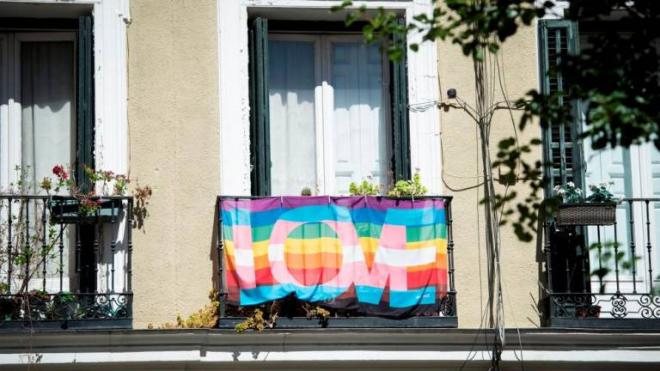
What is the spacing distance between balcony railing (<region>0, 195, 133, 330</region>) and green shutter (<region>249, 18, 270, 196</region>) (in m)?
1.20

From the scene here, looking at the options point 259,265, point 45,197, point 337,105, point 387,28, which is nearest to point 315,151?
point 337,105

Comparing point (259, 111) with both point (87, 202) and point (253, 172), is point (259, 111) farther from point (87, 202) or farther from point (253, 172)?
point (87, 202)

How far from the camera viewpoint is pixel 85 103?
15.7 m

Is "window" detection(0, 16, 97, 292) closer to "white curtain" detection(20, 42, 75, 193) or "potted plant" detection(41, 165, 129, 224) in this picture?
"white curtain" detection(20, 42, 75, 193)

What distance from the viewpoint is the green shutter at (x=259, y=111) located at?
15891mm

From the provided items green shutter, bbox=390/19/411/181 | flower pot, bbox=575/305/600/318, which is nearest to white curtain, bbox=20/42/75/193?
green shutter, bbox=390/19/411/181

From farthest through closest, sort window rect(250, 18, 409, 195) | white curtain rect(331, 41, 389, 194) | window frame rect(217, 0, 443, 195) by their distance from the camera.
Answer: white curtain rect(331, 41, 389, 194), window rect(250, 18, 409, 195), window frame rect(217, 0, 443, 195)

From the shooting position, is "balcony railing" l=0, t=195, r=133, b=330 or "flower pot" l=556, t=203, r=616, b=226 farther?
"flower pot" l=556, t=203, r=616, b=226

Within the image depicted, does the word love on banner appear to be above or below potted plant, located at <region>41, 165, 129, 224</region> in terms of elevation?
below

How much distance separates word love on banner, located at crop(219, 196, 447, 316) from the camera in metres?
15.3

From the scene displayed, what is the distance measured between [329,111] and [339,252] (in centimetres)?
158

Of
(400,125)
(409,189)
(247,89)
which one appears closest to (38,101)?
(247,89)

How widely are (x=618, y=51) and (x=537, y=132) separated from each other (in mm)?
4448

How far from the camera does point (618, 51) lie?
1173 centimetres
